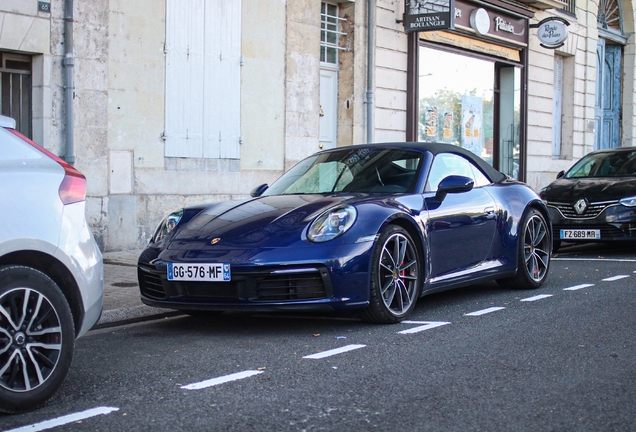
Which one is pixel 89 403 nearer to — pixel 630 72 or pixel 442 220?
pixel 442 220

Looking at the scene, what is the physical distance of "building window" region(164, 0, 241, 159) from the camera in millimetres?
13273

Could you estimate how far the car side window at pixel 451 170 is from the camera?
7445 millimetres

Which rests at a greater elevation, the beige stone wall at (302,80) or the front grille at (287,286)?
the beige stone wall at (302,80)

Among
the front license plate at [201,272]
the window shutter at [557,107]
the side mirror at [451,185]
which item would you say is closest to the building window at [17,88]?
the front license plate at [201,272]

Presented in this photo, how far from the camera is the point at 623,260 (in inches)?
455

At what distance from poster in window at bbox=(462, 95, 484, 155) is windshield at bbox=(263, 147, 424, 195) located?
13.5 m

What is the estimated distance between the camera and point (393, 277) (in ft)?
21.6

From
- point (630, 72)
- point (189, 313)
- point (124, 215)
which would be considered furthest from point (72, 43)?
point (630, 72)

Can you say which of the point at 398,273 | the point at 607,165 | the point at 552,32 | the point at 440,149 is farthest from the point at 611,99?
the point at 398,273

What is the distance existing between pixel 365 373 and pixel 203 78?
941 cm

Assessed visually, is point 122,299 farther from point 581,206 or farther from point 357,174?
point 581,206

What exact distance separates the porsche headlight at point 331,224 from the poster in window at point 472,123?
14962mm

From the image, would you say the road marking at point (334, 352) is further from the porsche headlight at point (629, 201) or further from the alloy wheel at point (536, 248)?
the porsche headlight at point (629, 201)

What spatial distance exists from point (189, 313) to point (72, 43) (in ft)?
19.0
